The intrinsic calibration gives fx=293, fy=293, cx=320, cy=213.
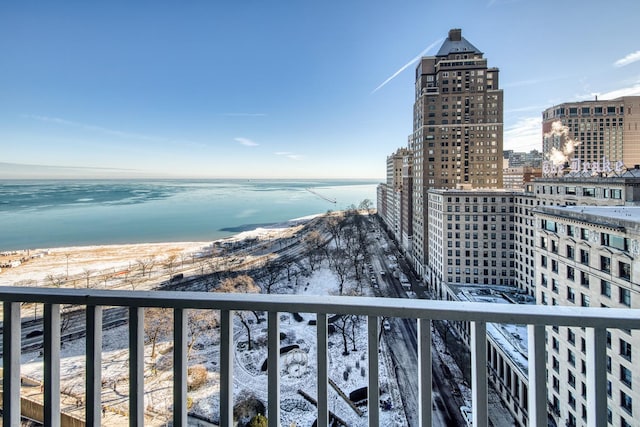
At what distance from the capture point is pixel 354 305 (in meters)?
0.78

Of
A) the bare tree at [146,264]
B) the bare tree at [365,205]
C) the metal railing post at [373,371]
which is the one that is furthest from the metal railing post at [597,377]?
the bare tree at [365,205]

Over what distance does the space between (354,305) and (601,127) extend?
182ft

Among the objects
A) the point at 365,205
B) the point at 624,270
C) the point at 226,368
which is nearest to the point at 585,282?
the point at 624,270

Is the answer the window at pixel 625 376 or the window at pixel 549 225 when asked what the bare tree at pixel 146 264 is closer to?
the window at pixel 549 225

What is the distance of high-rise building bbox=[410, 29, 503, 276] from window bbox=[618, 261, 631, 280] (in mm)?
16371

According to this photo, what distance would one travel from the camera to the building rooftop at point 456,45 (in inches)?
947

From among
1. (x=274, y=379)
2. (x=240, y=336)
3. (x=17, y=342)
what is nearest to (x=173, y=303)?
(x=274, y=379)

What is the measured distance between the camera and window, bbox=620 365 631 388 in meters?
5.42

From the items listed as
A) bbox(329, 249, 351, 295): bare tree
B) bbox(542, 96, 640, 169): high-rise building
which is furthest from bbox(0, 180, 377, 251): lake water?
→ bbox(542, 96, 640, 169): high-rise building

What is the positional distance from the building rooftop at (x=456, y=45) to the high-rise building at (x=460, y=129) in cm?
15

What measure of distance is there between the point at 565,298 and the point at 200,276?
50.8 feet

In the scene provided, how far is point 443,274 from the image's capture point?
18.5 m

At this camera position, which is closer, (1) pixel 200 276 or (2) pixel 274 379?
(2) pixel 274 379

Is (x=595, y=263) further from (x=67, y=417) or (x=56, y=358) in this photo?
(x=67, y=417)
